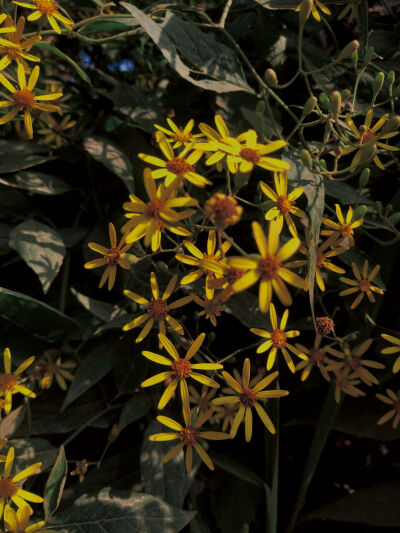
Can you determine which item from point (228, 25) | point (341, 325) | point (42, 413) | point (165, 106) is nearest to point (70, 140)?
point (165, 106)

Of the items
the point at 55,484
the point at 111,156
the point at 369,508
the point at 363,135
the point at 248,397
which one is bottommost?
the point at 369,508

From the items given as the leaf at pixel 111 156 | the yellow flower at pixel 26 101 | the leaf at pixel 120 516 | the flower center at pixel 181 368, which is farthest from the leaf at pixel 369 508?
the yellow flower at pixel 26 101

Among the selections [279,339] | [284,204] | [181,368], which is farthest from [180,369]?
[284,204]

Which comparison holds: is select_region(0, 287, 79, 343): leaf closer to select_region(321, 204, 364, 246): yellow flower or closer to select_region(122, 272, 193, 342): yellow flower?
select_region(122, 272, 193, 342): yellow flower

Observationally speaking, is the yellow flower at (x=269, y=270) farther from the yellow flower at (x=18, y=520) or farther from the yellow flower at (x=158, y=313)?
the yellow flower at (x=18, y=520)

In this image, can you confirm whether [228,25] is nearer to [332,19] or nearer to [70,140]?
[332,19]

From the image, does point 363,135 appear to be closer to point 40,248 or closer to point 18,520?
point 40,248

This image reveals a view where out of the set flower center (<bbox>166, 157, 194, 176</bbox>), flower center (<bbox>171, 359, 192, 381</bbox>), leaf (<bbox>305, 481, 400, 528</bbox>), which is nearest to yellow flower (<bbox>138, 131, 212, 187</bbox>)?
flower center (<bbox>166, 157, 194, 176</bbox>)
